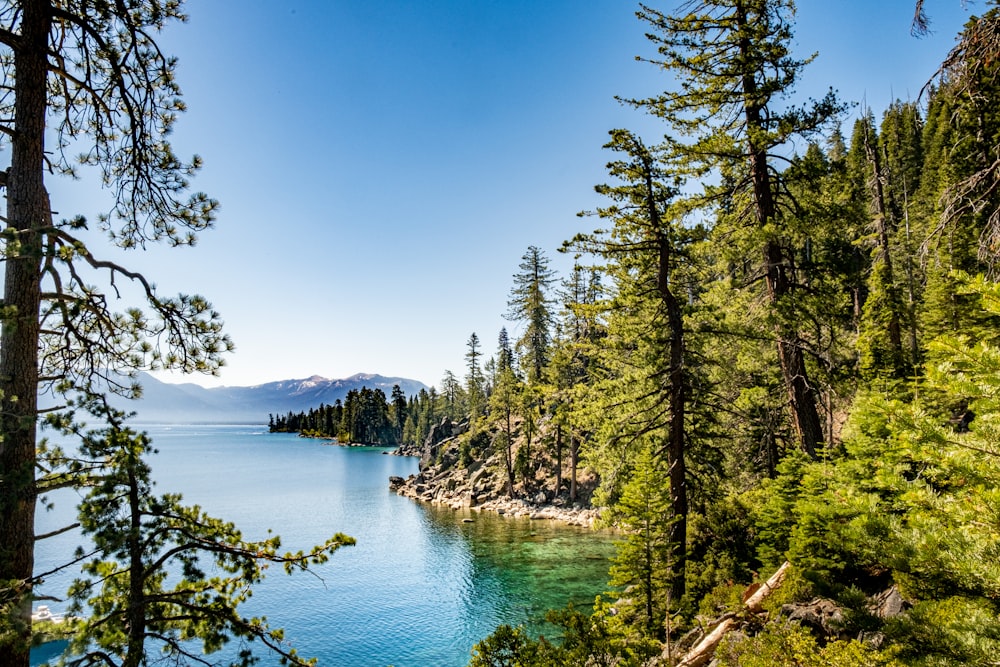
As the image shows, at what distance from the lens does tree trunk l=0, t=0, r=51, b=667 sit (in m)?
3.77

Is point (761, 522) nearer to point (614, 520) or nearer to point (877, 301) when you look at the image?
point (614, 520)

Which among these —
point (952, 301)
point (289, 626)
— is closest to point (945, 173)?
point (952, 301)

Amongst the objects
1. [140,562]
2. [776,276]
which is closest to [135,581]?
[140,562]

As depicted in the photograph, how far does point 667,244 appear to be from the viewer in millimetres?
11297

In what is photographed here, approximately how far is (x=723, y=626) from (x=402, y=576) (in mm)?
19203

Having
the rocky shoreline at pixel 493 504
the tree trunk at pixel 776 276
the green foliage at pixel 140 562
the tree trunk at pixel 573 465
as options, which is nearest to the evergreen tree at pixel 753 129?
the tree trunk at pixel 776 276

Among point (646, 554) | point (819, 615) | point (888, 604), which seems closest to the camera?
point (888, 604)

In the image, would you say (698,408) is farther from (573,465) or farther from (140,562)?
(573,465)

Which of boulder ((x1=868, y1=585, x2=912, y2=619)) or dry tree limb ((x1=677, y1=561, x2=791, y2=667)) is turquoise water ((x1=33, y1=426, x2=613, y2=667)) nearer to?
dry tree limb ((x1=677, y1=561, x2=791, y2=667))

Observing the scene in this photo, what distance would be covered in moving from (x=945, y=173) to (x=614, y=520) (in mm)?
26160

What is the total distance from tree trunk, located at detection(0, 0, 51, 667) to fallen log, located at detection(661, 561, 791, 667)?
8.41 meters

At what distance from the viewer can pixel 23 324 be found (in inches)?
165

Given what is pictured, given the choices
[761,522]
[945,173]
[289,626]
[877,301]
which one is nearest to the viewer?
[761,522]

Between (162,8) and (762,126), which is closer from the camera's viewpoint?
(162,8)
